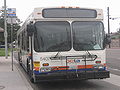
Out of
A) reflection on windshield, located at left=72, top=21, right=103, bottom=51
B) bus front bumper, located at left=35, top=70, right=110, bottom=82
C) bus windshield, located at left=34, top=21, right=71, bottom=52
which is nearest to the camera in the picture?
bus front bumper, located at left=35, top=70, right=110, bottom=82

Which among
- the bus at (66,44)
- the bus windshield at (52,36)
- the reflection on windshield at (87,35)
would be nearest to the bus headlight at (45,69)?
the bus at (66,44)

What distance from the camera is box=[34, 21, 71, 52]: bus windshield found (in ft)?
28.4

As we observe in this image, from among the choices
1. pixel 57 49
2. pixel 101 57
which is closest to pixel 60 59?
pixel 57 49

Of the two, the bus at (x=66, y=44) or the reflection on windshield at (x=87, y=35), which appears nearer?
the bus at (x=66, y=44)

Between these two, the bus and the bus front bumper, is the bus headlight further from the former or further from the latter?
the bus front bumper

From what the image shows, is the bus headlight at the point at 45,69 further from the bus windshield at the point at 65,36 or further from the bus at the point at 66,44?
the bus windshield at the point at 65,36

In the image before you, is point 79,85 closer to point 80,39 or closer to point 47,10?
point 80,39

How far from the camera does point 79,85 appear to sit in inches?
385

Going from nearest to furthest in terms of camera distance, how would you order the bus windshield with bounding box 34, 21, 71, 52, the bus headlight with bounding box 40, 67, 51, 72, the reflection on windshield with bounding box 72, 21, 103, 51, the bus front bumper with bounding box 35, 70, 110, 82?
the bus front bumper with bounding box 35, 70, 110, 82, the bus headlight with bounding box 40, 67, 51, 72, the bus windshield with bounding box 34, 21, 71, 52, the reflection on windshield with bounding box 72, 21, 103, 51

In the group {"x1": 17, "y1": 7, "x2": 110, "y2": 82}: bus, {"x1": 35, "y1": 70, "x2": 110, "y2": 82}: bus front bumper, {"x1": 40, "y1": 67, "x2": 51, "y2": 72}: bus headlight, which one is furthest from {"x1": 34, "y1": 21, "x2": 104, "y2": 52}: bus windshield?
{"x1": 35, "y1": 70, "x2": 110, "y2": 82}: bus front bumper

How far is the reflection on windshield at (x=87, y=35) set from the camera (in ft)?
28.9

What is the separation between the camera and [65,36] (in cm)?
876

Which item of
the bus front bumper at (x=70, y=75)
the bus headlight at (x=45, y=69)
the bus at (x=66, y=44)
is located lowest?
the bus front bumper at (x=70, y=75)

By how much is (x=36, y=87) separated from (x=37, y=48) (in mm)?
1881
